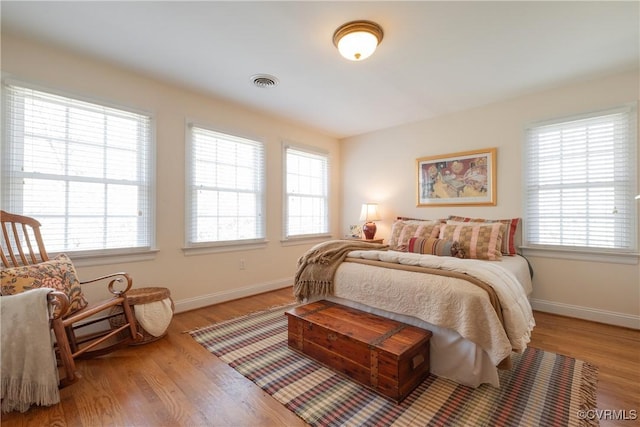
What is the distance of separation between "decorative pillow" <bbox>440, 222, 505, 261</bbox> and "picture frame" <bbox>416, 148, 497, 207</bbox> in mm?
626

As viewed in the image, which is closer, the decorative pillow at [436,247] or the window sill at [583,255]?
the window sill at [583,255]

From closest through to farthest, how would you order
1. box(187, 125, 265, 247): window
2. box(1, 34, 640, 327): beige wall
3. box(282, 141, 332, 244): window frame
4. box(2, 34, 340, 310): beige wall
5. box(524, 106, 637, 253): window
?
1. box(2, 34, 340, 310): beige wall
2. box(1, 34, 640, 327): beige wall
3. box(524, 106, 637, 253): window
4. box(187, 125, 265, 247): window
5. box(282, 141, 332, 244): window frame

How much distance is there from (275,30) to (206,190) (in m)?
1.90

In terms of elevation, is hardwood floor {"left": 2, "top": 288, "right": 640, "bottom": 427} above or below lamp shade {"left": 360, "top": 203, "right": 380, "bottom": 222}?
below

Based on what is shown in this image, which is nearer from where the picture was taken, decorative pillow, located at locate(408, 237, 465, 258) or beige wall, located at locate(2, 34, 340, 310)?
beige wall, located at locate(2, 34, 340, 310)

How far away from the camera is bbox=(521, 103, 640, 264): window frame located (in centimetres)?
261

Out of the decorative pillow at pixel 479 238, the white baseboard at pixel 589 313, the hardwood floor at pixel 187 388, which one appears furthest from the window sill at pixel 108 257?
the white baseboard at pixel 589 313

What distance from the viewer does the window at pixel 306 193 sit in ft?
13.7

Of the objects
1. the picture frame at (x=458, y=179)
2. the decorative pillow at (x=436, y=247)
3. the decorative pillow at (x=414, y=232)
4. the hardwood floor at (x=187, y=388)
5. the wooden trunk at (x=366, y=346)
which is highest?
the picture frame at (x=458, y=179)

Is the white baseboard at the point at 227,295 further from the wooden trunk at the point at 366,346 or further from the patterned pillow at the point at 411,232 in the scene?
the patterned pillow at the point at 411,232

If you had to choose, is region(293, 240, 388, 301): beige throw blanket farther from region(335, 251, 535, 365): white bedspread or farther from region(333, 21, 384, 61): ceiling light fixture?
region(333, 21, 384, 61): ceiling light fixture

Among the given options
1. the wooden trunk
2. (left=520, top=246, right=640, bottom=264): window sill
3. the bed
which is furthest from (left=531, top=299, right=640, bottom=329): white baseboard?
the wooden trunk

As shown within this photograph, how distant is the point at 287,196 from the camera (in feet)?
13.5

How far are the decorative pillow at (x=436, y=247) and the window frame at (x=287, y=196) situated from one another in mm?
1792
